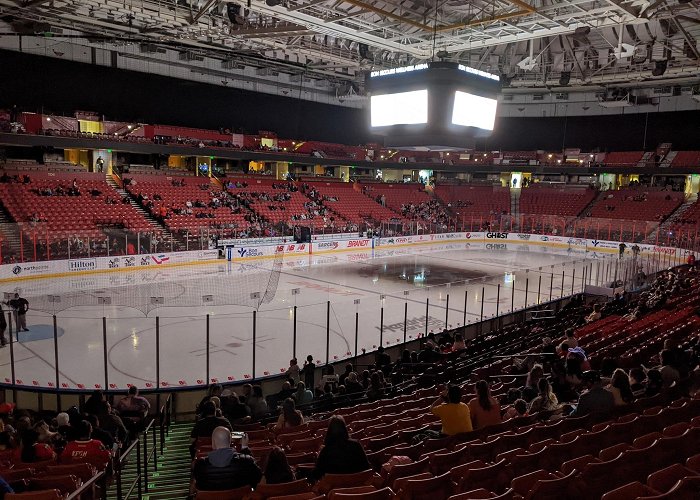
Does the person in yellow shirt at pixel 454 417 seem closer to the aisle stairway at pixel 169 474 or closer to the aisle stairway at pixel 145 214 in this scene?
the aisle stairway at pixel 169 474

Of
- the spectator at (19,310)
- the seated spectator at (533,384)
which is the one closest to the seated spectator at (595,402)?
the seated spectator at (533,384)

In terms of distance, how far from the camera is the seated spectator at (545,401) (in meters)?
6.32

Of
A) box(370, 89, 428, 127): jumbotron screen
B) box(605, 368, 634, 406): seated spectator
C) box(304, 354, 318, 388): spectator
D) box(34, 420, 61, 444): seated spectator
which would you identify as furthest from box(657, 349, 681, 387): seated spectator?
box(370, 89, 428, 127): jumbotron screen

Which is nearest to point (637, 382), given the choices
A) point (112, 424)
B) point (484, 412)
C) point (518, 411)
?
point (518, 411)

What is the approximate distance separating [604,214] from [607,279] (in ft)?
72.5

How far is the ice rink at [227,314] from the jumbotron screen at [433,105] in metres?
4.11

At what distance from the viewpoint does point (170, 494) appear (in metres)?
5.79

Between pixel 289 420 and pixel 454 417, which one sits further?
pixel 289 420

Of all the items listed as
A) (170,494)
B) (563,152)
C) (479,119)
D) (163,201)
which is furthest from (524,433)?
(563,152)

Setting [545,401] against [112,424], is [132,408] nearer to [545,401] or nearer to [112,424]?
[112,424]

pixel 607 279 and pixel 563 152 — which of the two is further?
pixel 563 152

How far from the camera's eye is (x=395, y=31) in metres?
21.6

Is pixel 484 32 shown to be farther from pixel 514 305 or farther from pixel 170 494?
pixel 170 494

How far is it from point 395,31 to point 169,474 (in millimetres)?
19411
